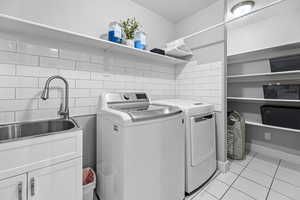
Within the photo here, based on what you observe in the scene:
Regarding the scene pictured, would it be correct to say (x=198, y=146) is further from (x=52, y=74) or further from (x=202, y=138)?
(x=52, y=74)

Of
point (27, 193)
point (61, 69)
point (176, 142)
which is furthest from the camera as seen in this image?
point (61, 69)

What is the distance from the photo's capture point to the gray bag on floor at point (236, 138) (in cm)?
206

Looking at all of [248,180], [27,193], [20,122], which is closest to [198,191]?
[248,180]

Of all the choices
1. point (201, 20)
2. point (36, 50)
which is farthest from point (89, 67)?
point (201, 20)

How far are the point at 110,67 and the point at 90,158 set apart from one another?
1.12 m

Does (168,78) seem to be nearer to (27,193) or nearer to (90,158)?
(90,158)

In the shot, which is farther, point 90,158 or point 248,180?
point 248,180

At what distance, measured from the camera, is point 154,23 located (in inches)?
87.5

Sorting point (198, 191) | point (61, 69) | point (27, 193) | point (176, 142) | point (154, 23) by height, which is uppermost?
point (154, 23)

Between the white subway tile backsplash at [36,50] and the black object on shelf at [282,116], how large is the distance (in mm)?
2938

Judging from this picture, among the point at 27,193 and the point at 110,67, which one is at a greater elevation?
the point at 110,67

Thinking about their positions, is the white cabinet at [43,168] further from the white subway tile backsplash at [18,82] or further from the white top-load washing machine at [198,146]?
the white top-load washing machine at [198,146]

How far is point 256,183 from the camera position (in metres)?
1.57

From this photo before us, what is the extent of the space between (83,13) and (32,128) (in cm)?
132
